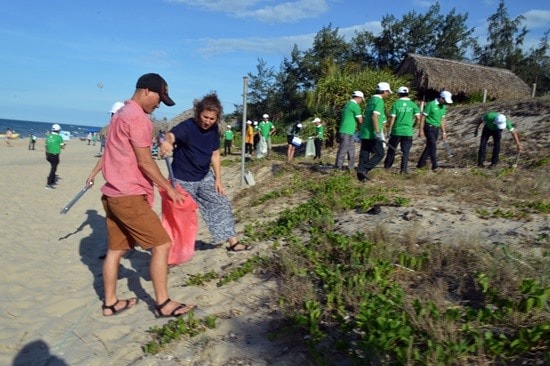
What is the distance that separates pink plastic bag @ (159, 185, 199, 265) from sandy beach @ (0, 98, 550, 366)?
27 cm

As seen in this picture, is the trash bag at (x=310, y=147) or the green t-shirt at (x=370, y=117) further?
the trash bag at (x=310, y=147)

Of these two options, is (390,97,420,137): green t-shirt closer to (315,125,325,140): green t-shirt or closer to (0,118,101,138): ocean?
(315,125,325,140): green t-shirt

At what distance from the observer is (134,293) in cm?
457

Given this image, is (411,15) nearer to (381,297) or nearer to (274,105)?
(274,105)

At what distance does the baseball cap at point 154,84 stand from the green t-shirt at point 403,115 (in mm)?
5521

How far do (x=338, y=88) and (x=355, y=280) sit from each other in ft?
44.3

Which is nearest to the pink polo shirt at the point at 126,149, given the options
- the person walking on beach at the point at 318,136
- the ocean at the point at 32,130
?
the person walking on beach at the point at 318,136

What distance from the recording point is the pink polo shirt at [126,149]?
144 inches

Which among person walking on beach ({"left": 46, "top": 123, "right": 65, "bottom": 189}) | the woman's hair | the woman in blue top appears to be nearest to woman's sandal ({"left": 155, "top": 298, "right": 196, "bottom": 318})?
the woman in blue top

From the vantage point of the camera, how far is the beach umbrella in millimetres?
4621

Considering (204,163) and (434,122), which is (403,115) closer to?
(434,122)

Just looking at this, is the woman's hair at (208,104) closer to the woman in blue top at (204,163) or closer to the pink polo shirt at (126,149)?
the woman in blue top at (204,163)

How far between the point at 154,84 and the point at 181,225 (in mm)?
1505

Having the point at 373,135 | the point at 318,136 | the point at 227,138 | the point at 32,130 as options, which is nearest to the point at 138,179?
the point at 373,135
